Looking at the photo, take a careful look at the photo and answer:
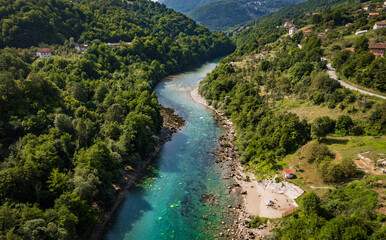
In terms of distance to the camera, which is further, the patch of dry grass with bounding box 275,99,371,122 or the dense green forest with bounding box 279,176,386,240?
the patch of dry grass with bounding box 275,99,371,122

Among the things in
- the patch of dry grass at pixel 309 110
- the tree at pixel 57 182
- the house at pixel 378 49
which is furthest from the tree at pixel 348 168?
the tree at pixel 57 182

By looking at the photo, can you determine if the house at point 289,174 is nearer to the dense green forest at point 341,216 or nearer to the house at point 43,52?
the dense green forest at point 341,216

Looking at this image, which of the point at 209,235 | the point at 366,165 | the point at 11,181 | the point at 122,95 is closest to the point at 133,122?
the point at 122,95

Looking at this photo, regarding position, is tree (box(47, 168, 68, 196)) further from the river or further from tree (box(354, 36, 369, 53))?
tree (box(354, 36, 369, 53))

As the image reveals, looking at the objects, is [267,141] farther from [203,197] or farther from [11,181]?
[11,181]

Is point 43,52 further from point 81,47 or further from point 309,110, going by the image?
point 309,110

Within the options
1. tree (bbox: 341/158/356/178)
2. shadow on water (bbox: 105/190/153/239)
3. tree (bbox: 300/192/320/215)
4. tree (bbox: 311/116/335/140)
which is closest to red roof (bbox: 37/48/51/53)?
shadow on water (bbox: 105/190/153/239)

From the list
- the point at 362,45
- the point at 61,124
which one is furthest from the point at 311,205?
the point at 362,45
